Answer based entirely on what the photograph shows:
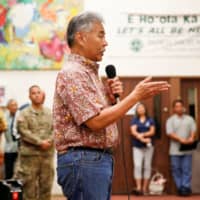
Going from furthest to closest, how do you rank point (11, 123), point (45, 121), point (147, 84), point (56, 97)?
point (11, 123)
point (45, 121)
point (56, 97)
point (147, 84)

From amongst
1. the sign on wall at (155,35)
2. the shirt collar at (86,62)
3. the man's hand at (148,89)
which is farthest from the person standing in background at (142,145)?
the man's hand at (148,89)

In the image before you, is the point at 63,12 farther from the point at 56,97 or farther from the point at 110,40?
the point at 56,97

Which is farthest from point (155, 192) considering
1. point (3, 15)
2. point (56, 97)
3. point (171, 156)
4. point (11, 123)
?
point (56, 97)

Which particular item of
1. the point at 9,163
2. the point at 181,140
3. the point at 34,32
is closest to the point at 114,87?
the point at 9,163

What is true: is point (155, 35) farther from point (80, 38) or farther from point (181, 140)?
point (80, 38)

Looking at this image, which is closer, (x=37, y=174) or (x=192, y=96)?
(x=37, y=174)

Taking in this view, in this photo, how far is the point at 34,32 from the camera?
354 inches

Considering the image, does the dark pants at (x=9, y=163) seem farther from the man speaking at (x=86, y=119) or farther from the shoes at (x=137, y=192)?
the man speaking at (x=86, y=119)

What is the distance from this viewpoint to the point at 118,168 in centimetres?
911

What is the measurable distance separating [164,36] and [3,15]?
287 cm

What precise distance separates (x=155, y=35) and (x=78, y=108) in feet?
23.5

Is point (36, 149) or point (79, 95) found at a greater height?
point (79, 95)

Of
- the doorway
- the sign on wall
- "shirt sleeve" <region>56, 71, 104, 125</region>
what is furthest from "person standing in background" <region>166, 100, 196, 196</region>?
"shirt sleeve" <region>56, 71, 104, 125</region>

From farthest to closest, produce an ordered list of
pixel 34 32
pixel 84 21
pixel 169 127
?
1. pixel 34 32
2. pixel 169 127
3. pixel 84 21
